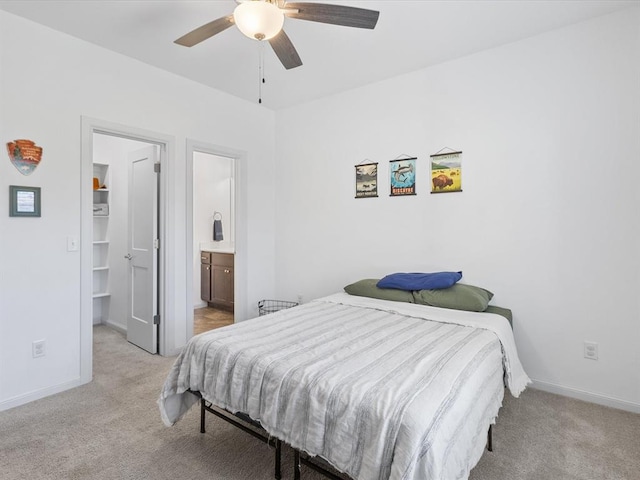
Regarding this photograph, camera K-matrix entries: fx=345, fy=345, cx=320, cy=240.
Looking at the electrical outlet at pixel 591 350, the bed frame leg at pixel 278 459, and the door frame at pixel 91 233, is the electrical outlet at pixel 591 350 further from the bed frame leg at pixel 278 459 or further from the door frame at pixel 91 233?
the door frame at pixel 91 233

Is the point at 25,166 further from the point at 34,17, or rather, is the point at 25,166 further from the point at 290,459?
the point at 290,459

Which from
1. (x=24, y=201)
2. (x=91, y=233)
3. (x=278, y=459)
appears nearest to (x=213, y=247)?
(x=91, y=233)

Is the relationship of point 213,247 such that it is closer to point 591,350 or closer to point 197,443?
point 197,443

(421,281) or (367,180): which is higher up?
(367,180)

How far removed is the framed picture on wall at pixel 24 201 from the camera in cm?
240

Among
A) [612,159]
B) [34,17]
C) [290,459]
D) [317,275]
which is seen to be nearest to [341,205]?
[317,275]

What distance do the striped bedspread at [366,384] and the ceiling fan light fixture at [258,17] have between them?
62.9 inches

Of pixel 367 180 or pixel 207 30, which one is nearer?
pixel 207 30

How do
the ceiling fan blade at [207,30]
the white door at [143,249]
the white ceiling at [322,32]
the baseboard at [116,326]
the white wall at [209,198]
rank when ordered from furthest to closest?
1. the white wall at [209,198]
2. the baseboard at [116,326]
3. the white door at [143,249]
4. the white ceiling at [322,32]
5. the ceiling fan blade at [207,30]

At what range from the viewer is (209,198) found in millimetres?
5469

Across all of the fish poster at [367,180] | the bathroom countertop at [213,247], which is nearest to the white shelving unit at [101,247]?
the bathroom countertop at [213,247]

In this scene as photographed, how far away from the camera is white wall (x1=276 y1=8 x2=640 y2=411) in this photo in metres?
2.39

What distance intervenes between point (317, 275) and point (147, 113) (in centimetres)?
237

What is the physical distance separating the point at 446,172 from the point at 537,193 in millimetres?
736
